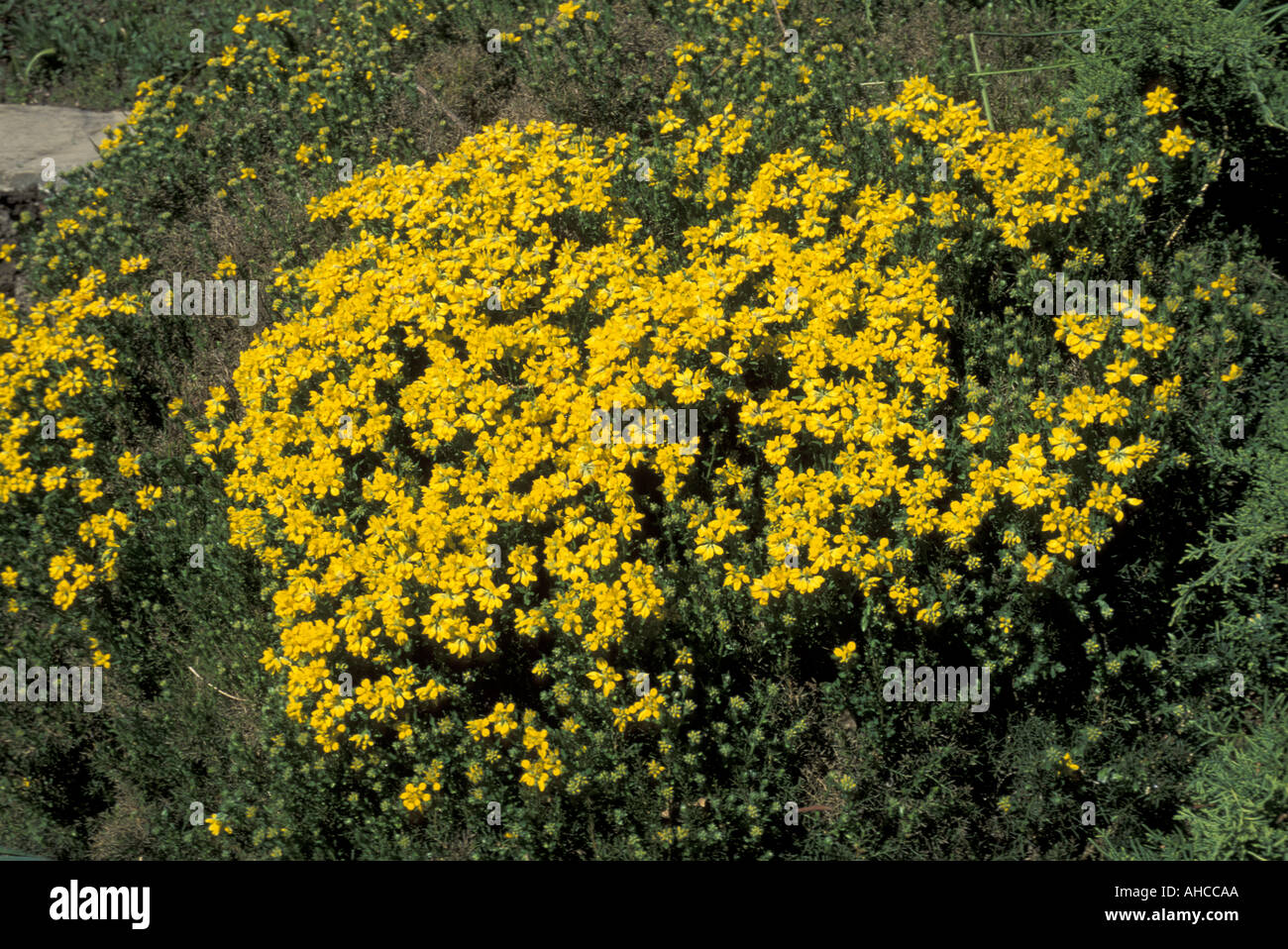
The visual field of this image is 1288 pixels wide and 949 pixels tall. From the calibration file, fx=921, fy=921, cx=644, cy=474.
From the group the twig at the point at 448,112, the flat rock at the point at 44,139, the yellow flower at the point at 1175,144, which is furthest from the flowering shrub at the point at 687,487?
the flat rock at the point at 44,139

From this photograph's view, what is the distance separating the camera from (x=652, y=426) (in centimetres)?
438

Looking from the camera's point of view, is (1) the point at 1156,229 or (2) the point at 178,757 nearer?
(2) the point at 178,757

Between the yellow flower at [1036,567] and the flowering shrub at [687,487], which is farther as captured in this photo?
the flowering shrub at [687,487]

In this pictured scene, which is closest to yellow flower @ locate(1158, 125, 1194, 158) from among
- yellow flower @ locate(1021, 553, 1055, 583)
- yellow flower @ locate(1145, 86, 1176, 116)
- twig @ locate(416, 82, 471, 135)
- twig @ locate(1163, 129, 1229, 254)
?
yellow flower @ locate(1145, 86, 1176, 116)

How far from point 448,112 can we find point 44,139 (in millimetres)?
4099

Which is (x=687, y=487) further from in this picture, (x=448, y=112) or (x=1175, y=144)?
(x=448, y=112)

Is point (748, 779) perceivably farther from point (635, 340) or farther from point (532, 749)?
point (635, 340)

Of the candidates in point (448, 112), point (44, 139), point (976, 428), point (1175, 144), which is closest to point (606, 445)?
point (976, 428)

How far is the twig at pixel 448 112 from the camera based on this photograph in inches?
268

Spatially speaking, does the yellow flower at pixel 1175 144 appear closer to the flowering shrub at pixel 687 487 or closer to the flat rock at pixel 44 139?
the flowering shrub at pixel 687 487

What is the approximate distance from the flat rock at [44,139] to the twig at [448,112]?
3148 mm

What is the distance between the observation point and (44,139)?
8.20 m

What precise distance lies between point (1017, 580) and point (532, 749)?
228 cm
